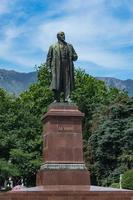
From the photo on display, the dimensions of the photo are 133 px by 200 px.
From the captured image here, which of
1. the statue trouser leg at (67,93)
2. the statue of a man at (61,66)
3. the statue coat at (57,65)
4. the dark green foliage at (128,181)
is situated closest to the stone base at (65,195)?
the statue trouser leg at (67,93)

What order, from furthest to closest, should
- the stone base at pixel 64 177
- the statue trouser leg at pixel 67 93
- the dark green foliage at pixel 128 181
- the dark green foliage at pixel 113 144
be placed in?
the dark green foliage at pixel 113 144 → the dark green foliage at pixel 128 181 → the statue trouser leg at pixel 67 93 → the stone base at pixel 64 177

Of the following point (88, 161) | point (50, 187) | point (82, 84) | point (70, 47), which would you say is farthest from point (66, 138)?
point (82, 84)

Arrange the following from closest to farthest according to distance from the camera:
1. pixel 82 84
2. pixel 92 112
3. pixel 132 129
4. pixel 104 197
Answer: pixel 104 197 → pixel 132 129 → pixel 92 112 → pixel 82 84

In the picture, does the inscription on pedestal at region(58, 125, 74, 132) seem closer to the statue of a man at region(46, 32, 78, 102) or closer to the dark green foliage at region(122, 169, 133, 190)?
the statue of a man at region(46, 32, 78, 102)

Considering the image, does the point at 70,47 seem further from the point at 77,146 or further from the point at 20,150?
the point at 20,150

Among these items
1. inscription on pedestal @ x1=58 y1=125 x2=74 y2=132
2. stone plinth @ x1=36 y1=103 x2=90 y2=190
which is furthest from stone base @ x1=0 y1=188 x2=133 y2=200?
inscription on pedestal @ x1=58 y1=125 x2=74 y2=132

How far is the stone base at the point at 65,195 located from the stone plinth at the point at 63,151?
163 cm

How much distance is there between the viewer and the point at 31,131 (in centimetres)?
4794

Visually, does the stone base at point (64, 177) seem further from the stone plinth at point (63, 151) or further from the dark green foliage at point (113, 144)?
the dark green foliage at point (113, 144)

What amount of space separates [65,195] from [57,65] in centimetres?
591

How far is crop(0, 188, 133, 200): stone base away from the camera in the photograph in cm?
1831

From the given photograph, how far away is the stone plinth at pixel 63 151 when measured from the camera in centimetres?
2058

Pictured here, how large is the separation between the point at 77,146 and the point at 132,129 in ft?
74.1

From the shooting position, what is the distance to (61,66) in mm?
22719
